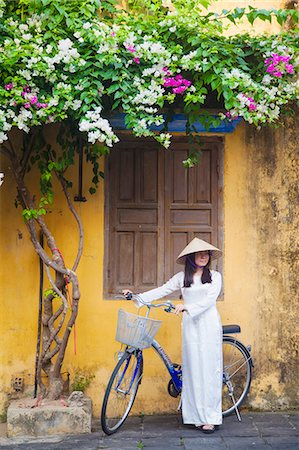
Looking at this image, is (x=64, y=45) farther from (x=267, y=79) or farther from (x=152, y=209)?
(x=152, y=209)

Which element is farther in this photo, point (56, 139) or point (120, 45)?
point (56, 139)

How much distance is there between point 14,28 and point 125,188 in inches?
86.0

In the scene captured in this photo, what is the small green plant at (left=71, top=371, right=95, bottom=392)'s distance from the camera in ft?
24.2

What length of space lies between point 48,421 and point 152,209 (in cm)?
249

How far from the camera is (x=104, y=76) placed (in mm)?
6227

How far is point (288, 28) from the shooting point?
7.56m

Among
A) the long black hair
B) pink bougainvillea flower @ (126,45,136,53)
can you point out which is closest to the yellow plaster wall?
the long black hair

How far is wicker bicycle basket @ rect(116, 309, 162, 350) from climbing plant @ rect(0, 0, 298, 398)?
2.32 ft

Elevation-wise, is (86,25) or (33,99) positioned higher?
(86,25)

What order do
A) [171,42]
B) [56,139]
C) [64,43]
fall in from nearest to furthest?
[64,43], [171,42], [56,139]

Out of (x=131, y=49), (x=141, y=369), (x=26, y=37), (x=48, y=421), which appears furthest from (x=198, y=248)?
(x=26, y=37)

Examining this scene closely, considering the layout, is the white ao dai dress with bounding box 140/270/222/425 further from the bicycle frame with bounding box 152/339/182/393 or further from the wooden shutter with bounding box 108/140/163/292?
the wooden shutter with bounding box 108/140/163/292

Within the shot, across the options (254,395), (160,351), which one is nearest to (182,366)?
(160,351)

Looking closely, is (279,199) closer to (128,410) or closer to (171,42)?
(171,42)
